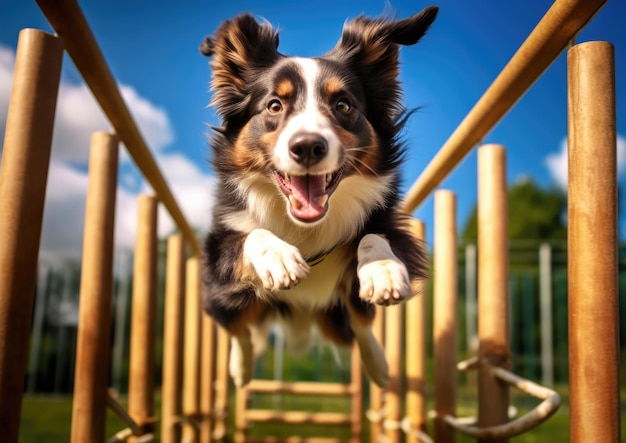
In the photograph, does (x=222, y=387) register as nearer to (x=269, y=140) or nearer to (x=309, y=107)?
(x=269, y=140)

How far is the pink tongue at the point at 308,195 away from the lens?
1727mm

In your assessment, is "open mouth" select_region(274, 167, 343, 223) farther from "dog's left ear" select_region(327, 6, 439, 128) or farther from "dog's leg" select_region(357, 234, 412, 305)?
"dog's left ear" select_region(327, 6, 439, 128)

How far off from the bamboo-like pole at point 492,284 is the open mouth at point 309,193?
73 centimetres

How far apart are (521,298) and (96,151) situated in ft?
30.8

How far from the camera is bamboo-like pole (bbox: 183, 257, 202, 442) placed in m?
3.67

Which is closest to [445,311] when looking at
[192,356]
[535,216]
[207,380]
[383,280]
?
[383,280]

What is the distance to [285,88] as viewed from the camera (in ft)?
6.29

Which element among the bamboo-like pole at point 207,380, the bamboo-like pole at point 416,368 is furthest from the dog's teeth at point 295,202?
the bamboo-like pole at point 207,380

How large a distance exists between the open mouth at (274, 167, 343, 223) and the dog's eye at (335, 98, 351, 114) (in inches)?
9.5

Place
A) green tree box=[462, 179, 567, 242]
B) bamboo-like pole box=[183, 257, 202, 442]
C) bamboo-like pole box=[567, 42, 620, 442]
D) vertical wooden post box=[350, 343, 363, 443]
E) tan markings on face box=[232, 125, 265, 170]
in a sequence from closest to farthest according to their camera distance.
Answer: bamboo-like pole box=[567, 42, 620, 442] < tan markings on face box=[232, 125, 265, 170] < bamboo-like pole box=[183, 257, 202, 442] < vertical wooden post box=[350, 343, 363, 443] < green tree box=[462, 179, 567, 242]

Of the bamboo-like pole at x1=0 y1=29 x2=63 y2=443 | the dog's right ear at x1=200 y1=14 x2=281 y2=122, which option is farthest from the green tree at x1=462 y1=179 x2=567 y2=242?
the bamboo-like pole at x1=0 y1=29 x2=63 y2=443

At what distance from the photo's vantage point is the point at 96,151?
6.68ft

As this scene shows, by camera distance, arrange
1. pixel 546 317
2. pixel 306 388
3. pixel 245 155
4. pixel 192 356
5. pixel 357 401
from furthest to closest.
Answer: pixel 546 317
pixel 306 388
pixel 357 401
pixel 192 356
pixel 245 155

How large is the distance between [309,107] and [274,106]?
16 cm
